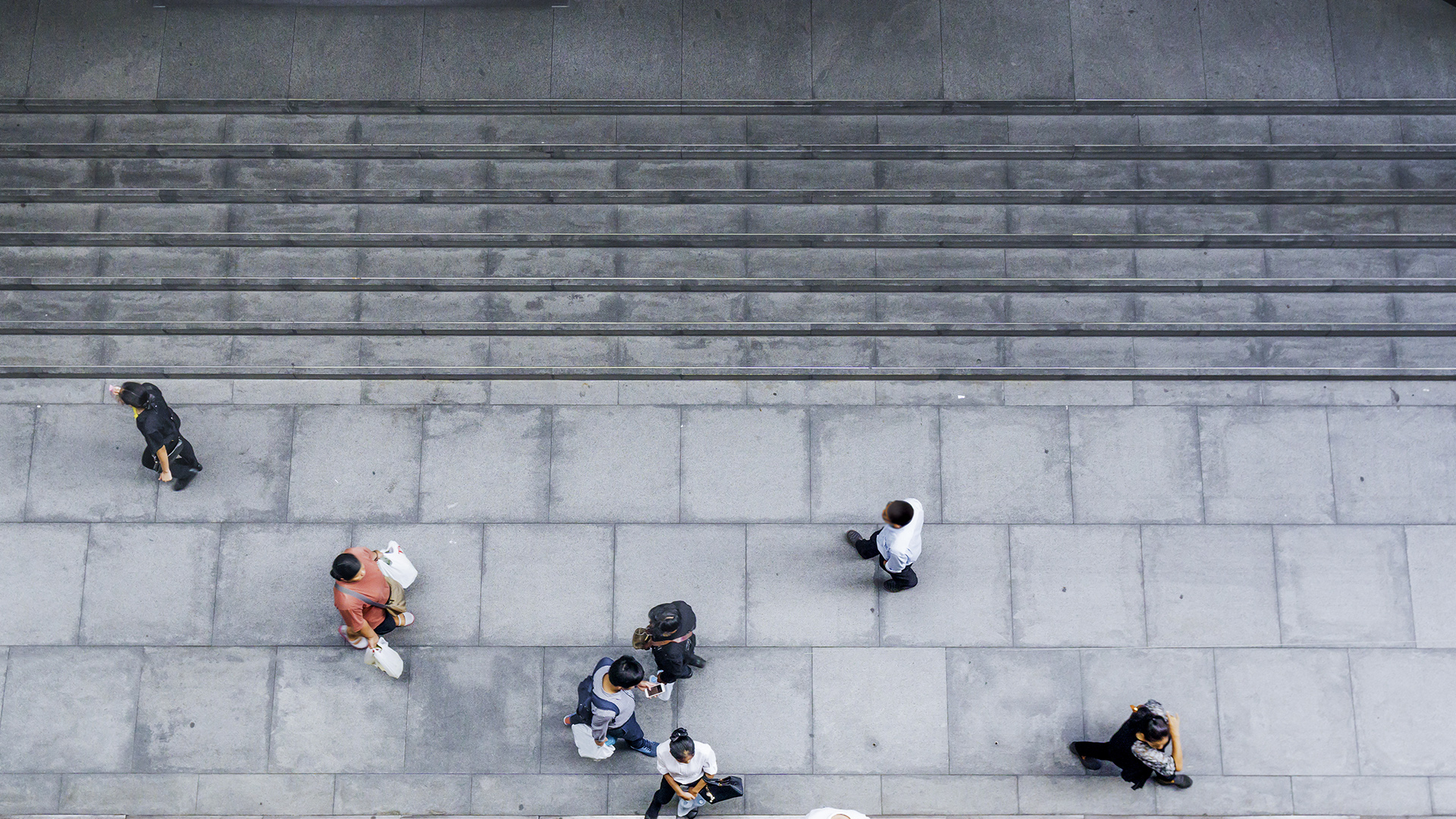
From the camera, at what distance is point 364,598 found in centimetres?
729

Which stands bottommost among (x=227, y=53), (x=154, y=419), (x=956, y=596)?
(x=956, y=596)

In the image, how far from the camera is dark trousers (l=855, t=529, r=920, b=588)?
8.14 meters

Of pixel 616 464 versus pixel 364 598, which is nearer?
pixel 364 598

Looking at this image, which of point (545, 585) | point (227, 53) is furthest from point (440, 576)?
point (227, 53)

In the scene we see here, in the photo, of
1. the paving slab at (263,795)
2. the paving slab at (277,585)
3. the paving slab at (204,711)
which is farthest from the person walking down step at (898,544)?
the paving slab at (204,711)

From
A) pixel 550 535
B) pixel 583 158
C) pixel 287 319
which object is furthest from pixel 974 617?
pixel 287 319

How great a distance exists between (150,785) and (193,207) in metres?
5.92

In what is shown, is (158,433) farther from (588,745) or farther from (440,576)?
(588,745)

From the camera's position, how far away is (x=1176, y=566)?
8672 millimetres

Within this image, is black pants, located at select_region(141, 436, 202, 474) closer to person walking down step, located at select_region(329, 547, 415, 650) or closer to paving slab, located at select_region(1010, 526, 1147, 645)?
person walking down step, located at select_region(329, 547, 415, 650)

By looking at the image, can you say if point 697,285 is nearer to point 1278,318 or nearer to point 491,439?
point 491,439

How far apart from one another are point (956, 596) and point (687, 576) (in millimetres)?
2710

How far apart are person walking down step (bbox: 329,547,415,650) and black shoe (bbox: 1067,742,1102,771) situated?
6.48 metres

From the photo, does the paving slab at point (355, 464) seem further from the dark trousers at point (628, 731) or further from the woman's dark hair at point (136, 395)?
the dark trousers at point (628, 731)
